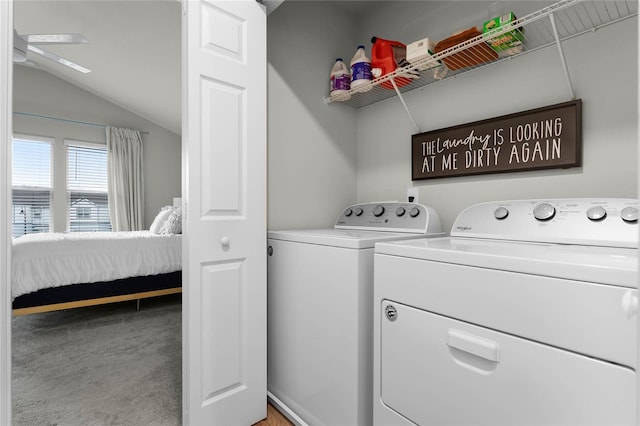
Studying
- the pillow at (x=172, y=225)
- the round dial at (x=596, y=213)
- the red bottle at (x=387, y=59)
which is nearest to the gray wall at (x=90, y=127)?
the pillow at (x=172, y=225)

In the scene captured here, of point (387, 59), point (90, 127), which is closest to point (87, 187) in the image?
point (90, 127)

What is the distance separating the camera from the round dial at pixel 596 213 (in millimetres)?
1030

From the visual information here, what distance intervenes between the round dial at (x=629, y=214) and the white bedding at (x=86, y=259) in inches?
131

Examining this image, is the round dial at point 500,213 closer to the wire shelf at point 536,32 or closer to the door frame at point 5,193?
the wire shelf at point 536,32

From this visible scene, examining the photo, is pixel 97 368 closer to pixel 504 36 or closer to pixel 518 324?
pixel 518 324

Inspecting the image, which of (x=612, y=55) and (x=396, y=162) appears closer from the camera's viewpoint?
(x=612, y=55)

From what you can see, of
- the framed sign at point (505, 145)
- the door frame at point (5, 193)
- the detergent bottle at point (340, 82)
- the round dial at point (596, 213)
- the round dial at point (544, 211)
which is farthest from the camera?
the detergent bottle at point (340, 82)

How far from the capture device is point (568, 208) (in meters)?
1.13

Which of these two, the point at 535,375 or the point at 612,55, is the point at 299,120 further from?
the point at 535,375

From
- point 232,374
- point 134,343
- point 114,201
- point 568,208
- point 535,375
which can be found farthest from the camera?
point 114,201

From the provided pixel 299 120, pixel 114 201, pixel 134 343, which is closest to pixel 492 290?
pixel 299 120

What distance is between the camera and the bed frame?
99.2 inches

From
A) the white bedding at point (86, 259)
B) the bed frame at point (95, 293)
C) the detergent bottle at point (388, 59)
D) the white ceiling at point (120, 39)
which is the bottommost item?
the bed frame at point (95, 293)

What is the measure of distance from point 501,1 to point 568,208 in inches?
39.4
